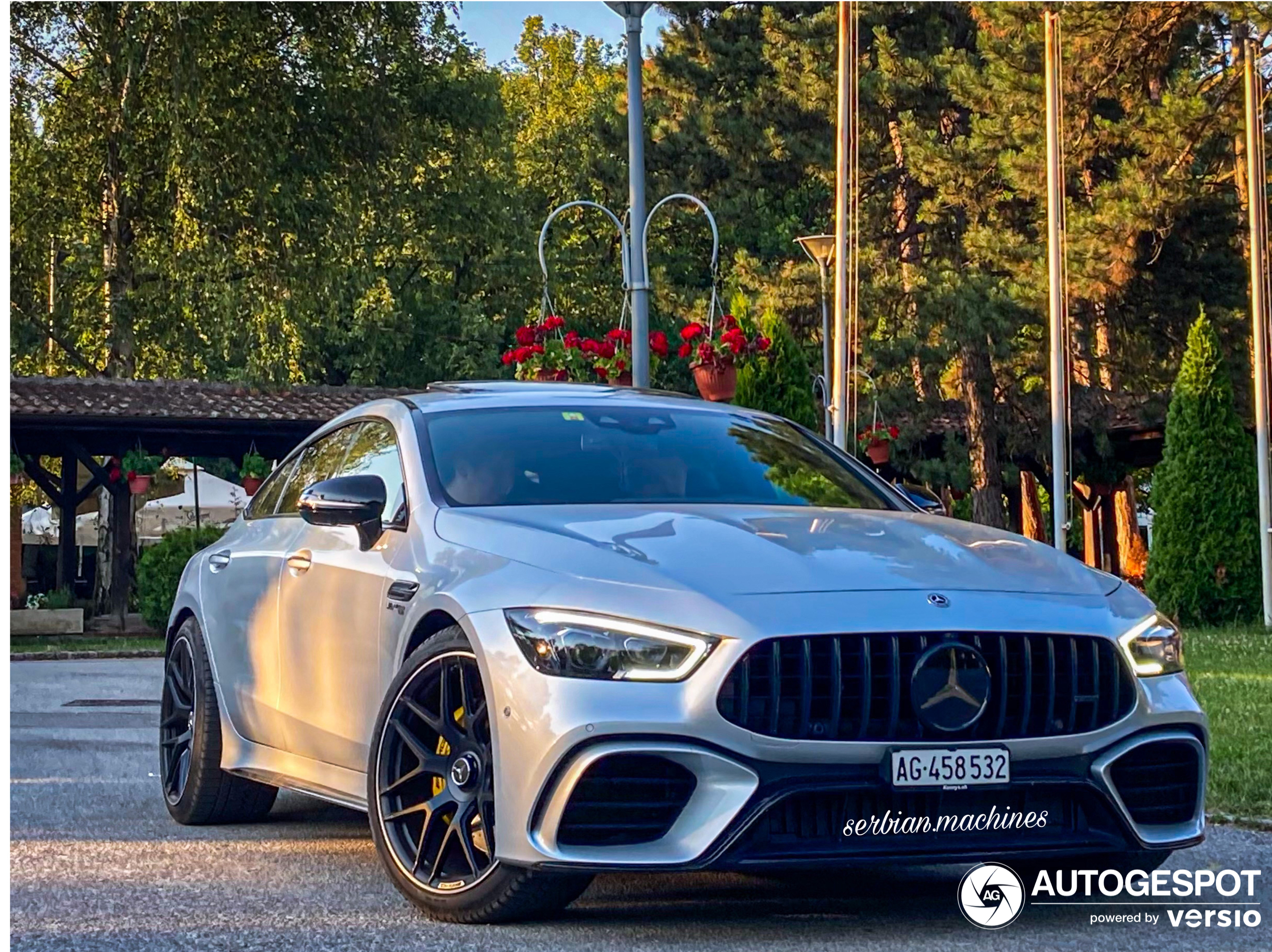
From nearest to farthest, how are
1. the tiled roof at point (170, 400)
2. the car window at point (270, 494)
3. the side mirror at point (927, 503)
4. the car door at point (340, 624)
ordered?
the car door at point (340, 624) < the side mirror at point (927, 503) < the car window at point (270, 494) < the tiled roof at point (170, 400)

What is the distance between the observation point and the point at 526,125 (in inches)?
2392

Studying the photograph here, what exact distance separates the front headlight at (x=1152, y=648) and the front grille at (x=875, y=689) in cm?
24

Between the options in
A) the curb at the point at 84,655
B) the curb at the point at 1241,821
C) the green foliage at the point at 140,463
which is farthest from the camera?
the green foliage at the point at 140,463

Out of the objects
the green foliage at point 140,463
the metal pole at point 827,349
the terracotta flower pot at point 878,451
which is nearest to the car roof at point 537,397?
the terracotta flower pot at point 878,451

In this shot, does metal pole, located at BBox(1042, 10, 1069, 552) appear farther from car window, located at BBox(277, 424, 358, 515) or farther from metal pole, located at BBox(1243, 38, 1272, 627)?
car window, located at BBox(277, 424, 358, 515)

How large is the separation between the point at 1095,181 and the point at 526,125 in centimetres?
2599

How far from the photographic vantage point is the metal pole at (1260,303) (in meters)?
26.7

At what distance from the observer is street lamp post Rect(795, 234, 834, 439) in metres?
29.1

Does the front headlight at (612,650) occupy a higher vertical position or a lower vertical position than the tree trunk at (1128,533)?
higher

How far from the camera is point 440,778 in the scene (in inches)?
215

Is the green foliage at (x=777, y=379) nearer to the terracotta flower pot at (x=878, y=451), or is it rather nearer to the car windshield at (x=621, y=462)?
the terracotta flower pot at (x=878, y=451)

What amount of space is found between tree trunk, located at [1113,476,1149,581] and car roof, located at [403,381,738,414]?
120 feet

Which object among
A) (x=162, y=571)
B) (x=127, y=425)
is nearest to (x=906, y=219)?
(x=127, y=425)

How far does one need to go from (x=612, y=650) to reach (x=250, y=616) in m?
2.60
